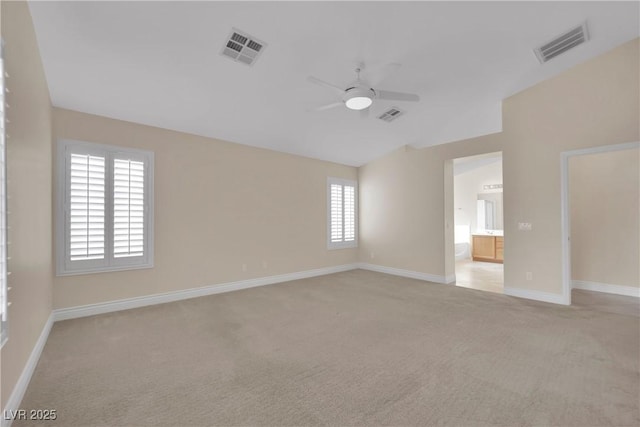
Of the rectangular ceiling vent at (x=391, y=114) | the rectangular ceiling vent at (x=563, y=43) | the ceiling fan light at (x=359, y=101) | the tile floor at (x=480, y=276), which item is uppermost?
the rectangular ceiling vent at (x=563, y=43)

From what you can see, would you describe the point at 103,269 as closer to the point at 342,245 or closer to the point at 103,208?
the point at 103,208

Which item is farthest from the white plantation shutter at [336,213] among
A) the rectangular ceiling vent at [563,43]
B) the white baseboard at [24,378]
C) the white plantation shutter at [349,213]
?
the white baseboard at [24,378]

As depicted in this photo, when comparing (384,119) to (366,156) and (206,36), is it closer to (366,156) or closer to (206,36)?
(366,156)

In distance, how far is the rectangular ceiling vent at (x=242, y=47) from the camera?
9.20 feet

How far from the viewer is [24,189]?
85.9 inches

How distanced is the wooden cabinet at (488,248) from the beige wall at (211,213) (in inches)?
191

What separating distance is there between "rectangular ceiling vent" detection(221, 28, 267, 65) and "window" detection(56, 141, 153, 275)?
83.8 inches

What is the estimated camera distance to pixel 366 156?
261 inches

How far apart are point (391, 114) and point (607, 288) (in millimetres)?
4711

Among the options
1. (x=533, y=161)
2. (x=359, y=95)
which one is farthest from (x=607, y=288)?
(x=359, y=95)

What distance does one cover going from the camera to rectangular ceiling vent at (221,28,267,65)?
280cm

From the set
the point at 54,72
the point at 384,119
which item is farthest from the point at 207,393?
the point at 384,119

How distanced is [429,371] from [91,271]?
417cm

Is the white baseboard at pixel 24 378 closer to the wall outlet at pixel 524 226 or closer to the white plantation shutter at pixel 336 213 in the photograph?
the white plantation shutter at pixel 336 213
